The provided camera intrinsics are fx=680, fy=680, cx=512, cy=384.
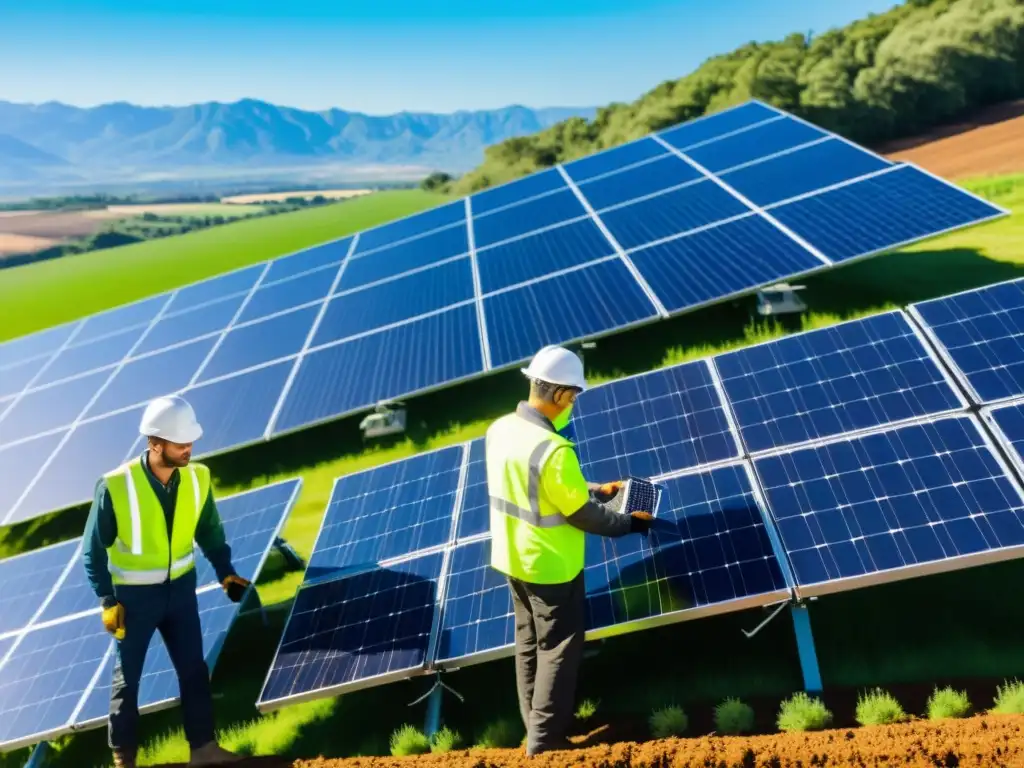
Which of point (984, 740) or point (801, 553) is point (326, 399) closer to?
point (801, 553)

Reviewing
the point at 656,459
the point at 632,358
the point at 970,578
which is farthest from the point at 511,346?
the point at 970,578

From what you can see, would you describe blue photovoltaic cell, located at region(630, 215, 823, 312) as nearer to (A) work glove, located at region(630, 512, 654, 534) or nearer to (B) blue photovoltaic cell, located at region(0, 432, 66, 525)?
(A) work glove, located at region(630, 512, 654, 534)

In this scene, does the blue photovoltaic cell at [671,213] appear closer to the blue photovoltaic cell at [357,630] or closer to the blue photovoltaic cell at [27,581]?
the blue photovoltaic cell at [357,630]

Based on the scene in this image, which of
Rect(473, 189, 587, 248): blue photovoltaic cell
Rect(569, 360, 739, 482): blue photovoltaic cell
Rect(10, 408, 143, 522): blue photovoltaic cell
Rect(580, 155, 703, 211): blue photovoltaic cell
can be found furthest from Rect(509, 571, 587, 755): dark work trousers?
Rect(580, 155, 703, 211): blue photovoltaic cell

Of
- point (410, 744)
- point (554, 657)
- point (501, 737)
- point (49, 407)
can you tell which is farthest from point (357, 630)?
point (49, 407)

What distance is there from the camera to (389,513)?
23.1ft

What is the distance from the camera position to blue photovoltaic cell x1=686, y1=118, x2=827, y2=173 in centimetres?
1331

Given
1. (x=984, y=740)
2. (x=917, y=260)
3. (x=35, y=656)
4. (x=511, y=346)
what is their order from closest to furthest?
(x=984, y=740), (x=35, y=656), (x=511, y=346), (x=917, y=260)

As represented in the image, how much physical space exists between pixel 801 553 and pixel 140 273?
5901 centimetres

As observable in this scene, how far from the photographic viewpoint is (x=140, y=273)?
176 feet

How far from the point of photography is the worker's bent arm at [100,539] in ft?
17.4

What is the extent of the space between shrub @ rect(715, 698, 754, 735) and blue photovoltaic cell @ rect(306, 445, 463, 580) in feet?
8.96

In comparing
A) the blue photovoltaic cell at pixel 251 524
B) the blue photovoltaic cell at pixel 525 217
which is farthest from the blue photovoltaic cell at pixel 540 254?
the blue photovoltaic cell at pixel 251 524

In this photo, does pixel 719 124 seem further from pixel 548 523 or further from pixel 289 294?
pixel 548 523
